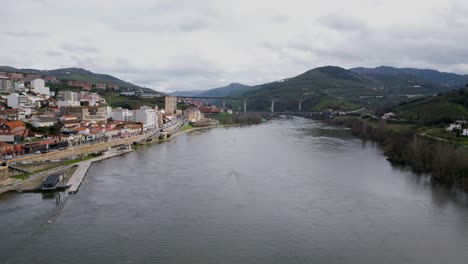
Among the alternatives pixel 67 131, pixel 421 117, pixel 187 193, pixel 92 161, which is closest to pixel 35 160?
pixel 92 161

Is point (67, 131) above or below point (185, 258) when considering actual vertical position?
above

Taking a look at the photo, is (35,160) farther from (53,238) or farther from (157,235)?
(157,235)

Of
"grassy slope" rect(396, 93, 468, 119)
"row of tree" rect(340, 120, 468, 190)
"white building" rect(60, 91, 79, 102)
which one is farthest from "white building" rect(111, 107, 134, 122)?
"grassy slope" rect(396, 93, 468, 119)

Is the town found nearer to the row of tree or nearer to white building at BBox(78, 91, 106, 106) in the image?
white building at BBox(78, 91, 106, 106)

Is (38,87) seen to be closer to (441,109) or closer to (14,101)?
(14,101)

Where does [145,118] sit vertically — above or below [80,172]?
above

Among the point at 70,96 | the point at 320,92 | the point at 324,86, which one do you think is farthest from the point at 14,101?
the point at 324,86

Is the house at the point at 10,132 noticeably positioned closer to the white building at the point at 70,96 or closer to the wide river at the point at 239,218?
the wide river at the point at 239,218

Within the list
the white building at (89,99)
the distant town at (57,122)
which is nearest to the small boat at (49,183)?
the distant town at (57,122)
